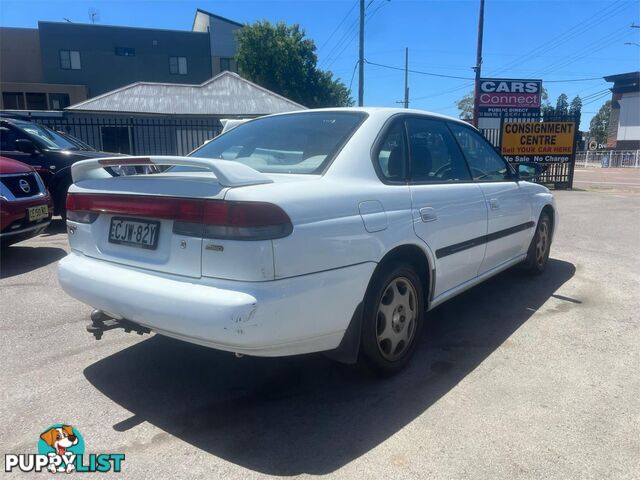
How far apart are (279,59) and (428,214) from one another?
36884 mm

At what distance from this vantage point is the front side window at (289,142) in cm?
288

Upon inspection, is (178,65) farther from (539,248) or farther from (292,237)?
(292,237)

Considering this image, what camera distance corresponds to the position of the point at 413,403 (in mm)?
2748

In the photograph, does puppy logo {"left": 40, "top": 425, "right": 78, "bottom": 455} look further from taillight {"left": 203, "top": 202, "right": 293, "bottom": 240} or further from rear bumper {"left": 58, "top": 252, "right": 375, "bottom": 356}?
taillight {"left": 203, "top": 202, "right": 293, "bottom": 240}

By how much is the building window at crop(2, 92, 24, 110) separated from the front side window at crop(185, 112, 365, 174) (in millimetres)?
38759

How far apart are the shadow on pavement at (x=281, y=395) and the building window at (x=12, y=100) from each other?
39.0 m

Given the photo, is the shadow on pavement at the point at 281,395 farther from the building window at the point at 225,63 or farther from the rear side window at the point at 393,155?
the building window at the point at 225,63

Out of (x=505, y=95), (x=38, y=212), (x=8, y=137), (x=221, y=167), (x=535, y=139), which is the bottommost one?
(x=38, y=212)

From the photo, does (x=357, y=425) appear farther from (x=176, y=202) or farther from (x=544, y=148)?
(x=544, y=148)

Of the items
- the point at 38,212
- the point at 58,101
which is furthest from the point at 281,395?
the point at 58,101

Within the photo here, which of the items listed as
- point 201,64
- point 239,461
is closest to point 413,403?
point 239,461

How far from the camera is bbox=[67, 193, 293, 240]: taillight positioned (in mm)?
2172

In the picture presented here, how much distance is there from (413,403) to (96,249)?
2.04 metres

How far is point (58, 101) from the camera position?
118 feet
